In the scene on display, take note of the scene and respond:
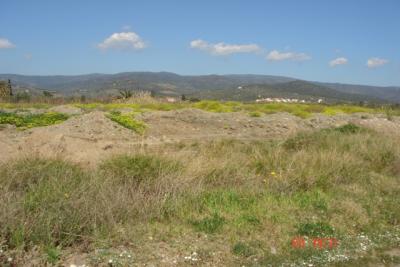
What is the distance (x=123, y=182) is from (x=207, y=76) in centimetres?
14991

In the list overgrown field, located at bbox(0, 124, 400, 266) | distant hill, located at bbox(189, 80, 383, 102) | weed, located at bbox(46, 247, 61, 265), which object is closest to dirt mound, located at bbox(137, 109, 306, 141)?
overgrown field, located at bbox(0, 124, 400, 266)

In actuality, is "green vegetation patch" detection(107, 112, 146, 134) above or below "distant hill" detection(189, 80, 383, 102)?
above

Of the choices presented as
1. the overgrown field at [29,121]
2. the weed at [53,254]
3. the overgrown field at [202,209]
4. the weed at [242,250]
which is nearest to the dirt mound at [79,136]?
the overgrown field at [29,121]

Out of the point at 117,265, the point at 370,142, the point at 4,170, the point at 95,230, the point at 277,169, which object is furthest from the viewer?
the point at 370,142

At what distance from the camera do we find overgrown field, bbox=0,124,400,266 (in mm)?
4965

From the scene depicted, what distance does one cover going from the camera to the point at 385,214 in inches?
271

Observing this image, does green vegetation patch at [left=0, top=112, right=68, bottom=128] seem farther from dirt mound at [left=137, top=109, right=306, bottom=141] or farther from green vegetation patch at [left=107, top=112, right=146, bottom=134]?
dirt mound at [left=137, top=109, right=306, bottom=141]

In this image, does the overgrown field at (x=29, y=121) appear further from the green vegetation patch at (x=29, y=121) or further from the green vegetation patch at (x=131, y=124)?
the green vegetation patch at (x=131, y=124)

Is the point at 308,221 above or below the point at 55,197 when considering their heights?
below

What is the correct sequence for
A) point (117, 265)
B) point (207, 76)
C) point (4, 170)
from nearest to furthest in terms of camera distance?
point (117, 265), point (4, 170), point (207, 76)

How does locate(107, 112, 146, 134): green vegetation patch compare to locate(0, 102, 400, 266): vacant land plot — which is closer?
locate(0, 102, 400, 266): vacant land plot

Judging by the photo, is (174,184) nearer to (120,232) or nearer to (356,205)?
(120,232)

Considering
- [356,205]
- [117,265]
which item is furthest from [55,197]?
[356,205]

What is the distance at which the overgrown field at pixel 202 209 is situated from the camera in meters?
4.96
